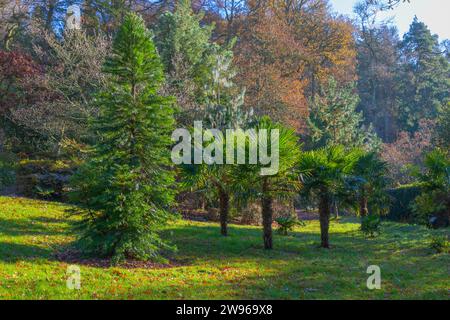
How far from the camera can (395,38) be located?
61062 mm

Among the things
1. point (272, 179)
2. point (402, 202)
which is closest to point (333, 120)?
point (402, 202)

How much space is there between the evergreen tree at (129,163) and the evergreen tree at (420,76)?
42.0 meters

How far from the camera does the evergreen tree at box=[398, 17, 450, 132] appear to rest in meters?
49.9

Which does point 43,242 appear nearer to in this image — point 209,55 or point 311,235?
point 311,235

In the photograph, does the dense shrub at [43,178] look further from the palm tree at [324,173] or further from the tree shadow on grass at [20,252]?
the palm tree at [324,173]

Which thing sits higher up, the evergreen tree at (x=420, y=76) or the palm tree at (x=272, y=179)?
the evergreen tree at (x=420, y=76)

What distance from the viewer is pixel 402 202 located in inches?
1139

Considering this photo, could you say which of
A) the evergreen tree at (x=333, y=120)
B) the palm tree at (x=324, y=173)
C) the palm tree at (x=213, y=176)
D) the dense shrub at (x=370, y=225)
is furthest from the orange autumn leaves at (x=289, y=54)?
the palm tree at (x=324, y=173)

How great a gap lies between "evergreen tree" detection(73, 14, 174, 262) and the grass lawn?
107 centimetres

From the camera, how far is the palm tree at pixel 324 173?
576 inches

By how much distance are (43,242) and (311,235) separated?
10.6 metres

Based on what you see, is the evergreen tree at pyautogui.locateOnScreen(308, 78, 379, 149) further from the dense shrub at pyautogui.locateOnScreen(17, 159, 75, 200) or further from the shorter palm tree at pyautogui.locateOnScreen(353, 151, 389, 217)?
the dense shrub at pyautogui.locateOnScreen(17, 159, 75, 200)

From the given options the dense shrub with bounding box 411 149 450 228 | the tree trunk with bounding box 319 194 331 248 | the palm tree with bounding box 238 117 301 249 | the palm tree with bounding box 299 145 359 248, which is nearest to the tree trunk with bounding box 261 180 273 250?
the palm tree with bounding box 238 117 301 249
